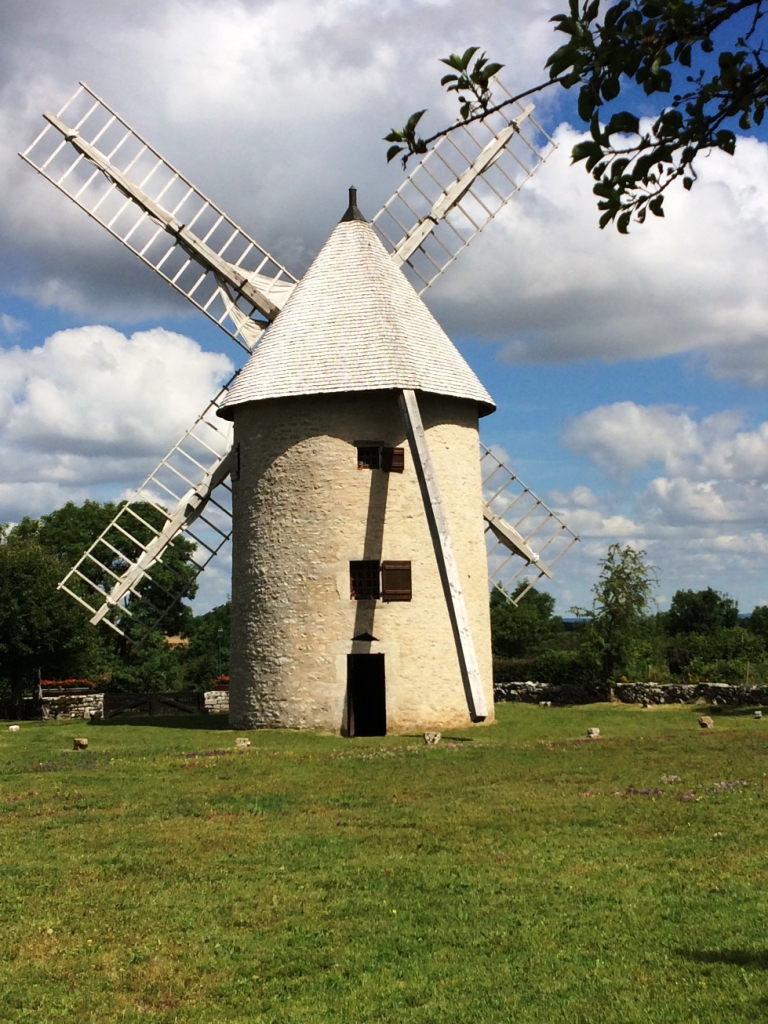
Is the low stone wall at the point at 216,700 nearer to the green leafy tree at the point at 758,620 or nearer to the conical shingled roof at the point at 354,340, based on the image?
the conical shingled roof at the point at 354,340

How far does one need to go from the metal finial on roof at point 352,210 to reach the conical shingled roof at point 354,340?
1.89 ft

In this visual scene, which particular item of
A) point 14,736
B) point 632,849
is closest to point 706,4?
point 632,849

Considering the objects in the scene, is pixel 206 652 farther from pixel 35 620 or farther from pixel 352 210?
pixel 352 210

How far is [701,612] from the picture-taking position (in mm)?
85625

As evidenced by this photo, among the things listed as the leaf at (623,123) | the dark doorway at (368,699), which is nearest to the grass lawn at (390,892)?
the leaf at (623,123)

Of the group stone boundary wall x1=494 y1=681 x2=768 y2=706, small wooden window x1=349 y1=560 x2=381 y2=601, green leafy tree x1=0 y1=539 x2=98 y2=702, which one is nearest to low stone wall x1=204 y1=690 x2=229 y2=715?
green leafy tree x1=0 y1=539 x2=98 y2=702

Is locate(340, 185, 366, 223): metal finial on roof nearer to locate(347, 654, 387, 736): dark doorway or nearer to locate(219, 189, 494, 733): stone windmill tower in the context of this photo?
locate(219, 189, 494, 733): stone windmill tower

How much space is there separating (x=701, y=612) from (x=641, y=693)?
2049 inches

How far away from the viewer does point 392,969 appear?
8289 mm

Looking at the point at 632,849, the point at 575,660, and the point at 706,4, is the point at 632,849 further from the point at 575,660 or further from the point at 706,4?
the point at 575,660

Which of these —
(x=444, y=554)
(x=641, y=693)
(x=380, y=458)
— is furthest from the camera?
(x=641, y=693)

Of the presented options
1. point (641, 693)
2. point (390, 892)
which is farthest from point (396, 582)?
point (390, 892)

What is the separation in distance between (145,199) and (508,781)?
69.6 feet

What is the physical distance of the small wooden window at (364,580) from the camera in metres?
→ 25.3
